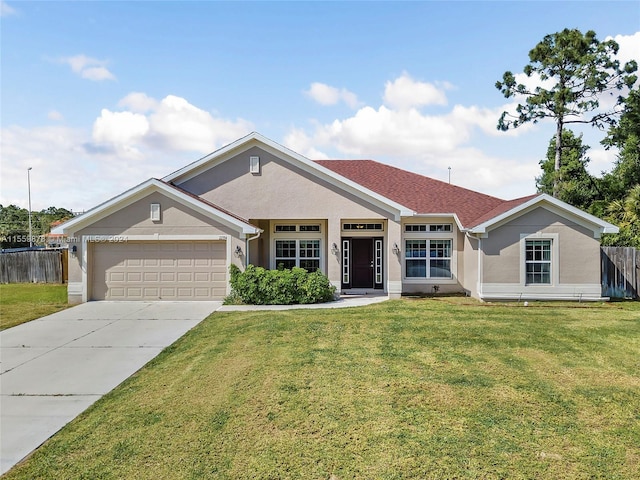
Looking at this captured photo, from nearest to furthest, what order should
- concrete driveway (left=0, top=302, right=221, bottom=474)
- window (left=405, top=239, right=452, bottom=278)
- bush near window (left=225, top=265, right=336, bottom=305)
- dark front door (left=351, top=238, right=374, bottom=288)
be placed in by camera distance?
concrete driveway (left=0, top=302, right=221, bottom=474) < bush near window (left=225, top=265, right=336, bottom=305) < window (left=405, top=239, right=452, bottom=278) < dark front door (left=351, top=238, right=374, bottom=288)

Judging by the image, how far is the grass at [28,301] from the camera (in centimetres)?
1138

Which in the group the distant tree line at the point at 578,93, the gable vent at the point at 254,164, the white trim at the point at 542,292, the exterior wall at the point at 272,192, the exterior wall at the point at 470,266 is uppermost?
the distant tree line at the point at 578,93

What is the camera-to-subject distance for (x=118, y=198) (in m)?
13.2

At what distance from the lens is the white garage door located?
13547mm

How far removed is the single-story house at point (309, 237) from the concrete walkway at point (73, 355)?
1392 millimetres

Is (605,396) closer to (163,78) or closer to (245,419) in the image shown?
(245,419)

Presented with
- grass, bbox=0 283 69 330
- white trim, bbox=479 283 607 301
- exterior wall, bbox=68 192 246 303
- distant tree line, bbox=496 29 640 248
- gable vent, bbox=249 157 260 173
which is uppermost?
distant tree line, bbox=496 29 640 248

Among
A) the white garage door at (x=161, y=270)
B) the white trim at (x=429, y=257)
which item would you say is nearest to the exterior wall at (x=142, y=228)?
the white garage door at (x=161, y=270)

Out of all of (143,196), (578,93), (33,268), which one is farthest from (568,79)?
(33,268)

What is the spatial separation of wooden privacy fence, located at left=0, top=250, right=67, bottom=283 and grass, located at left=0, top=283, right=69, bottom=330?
485 mm

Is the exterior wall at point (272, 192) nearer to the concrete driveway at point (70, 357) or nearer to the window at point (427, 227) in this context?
the window at point (427, 227)

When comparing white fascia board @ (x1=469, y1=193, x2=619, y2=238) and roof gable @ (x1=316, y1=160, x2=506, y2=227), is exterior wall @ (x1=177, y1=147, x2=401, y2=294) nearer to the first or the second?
roof gable @ (x1=316, y1=160, x2=506, y2=227)

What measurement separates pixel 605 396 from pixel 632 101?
75.1 ft

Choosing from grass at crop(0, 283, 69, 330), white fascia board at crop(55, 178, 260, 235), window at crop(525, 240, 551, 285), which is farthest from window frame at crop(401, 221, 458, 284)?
grass at crop(0, 283, 69, 330)
